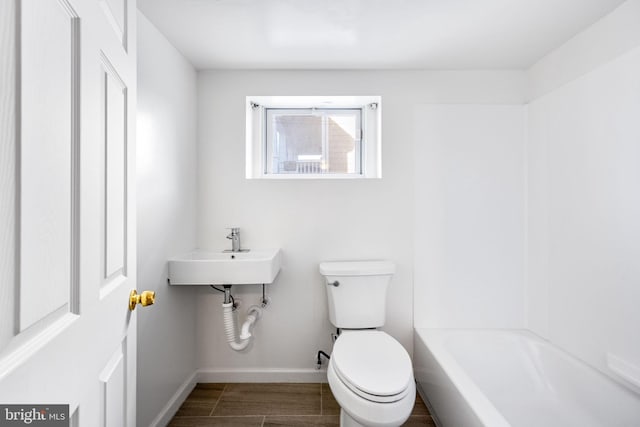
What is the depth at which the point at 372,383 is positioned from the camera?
1.35 metres

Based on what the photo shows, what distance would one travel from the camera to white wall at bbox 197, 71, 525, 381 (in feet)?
7.14

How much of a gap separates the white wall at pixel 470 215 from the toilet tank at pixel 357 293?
0.31 meters

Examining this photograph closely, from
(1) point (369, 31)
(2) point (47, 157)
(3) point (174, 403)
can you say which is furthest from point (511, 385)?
(2) point (47, 157)

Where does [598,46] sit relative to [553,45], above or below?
below

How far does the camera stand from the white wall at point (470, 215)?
216cm

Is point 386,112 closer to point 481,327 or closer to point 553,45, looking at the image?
point 553,45

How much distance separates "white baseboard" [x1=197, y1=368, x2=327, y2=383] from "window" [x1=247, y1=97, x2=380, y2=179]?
4.24 ft

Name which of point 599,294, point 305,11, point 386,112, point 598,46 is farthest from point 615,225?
point 305,11

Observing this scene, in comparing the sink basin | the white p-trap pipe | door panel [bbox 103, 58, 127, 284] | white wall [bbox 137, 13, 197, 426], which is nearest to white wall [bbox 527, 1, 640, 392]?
the sink basin

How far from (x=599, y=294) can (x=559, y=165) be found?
2.28 ft

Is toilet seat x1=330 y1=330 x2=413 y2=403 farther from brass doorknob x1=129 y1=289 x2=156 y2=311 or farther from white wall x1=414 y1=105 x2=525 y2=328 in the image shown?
brass doorknob x1=129 y1=289 x2=156 y2=311

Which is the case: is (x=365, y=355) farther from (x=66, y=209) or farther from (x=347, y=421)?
(x=66, y=209)

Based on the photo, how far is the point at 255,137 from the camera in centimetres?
236

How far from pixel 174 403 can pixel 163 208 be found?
1066 millimetres
